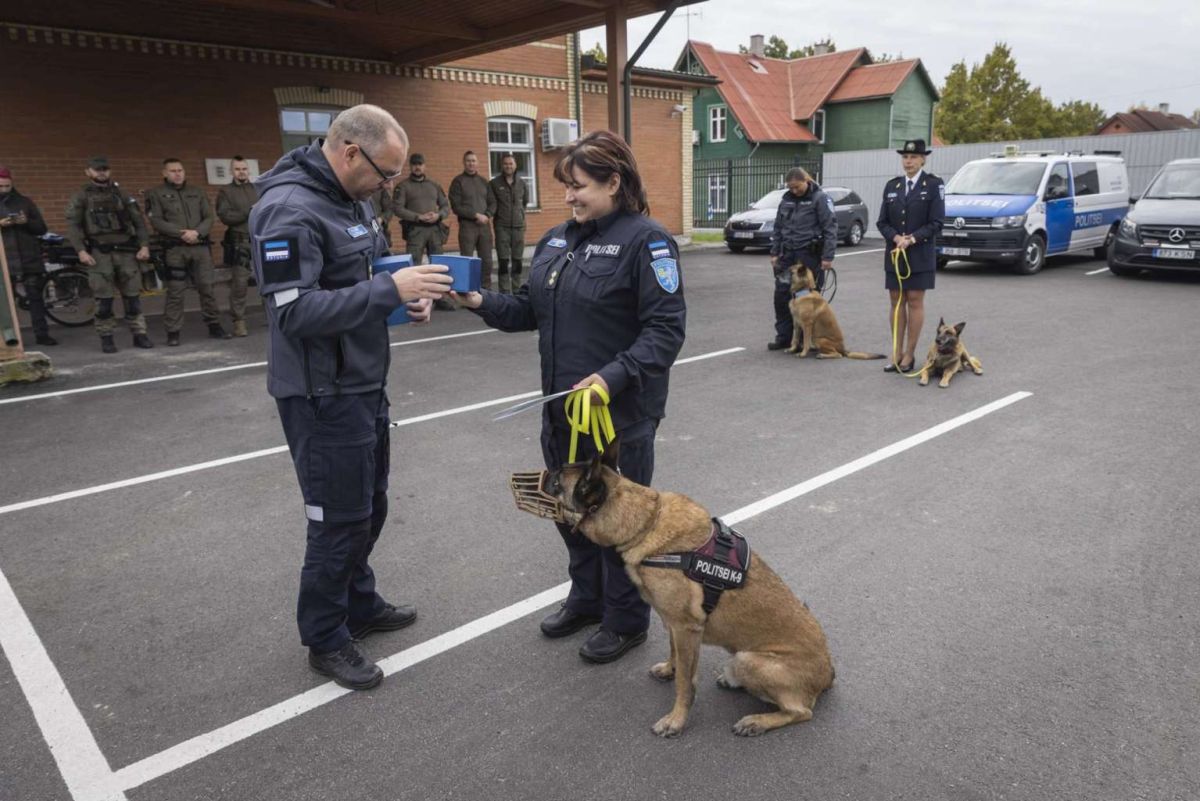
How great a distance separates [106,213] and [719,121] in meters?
32.3

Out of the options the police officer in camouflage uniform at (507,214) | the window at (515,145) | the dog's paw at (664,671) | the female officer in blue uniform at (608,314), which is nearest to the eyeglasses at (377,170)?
the female officer in blue uniform at (608,314)

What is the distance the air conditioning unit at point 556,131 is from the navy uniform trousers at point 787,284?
9052 mm

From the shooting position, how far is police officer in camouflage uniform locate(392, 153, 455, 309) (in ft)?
37.1

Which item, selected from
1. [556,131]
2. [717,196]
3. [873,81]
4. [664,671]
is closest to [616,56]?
[556,131]

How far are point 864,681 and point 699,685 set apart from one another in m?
0.61

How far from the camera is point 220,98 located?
1215 cm

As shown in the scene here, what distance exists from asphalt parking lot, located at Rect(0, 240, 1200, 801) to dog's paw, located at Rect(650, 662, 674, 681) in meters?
0.09

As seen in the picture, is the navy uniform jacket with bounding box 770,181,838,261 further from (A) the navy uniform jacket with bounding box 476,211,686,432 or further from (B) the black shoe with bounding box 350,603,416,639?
(B) the black shoe with bounding box 350,603,416,639

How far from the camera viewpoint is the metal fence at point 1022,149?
20669 millimetres

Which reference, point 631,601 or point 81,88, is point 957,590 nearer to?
point 631,601

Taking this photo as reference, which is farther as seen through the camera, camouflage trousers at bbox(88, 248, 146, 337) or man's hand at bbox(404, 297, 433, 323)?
camouflage trousers at bbox(88, 248, 146, 337)

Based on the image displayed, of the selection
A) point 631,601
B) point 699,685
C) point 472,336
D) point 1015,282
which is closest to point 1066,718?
point 699,685

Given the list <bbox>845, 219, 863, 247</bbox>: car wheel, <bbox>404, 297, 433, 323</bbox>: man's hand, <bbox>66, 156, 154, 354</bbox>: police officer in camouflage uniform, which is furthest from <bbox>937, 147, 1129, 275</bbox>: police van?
<bbox>404, 297, 433, 323</bbox>: man's hand

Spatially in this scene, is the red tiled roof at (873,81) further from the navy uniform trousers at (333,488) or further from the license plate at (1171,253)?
the navy uniform trousers at (333,488)
